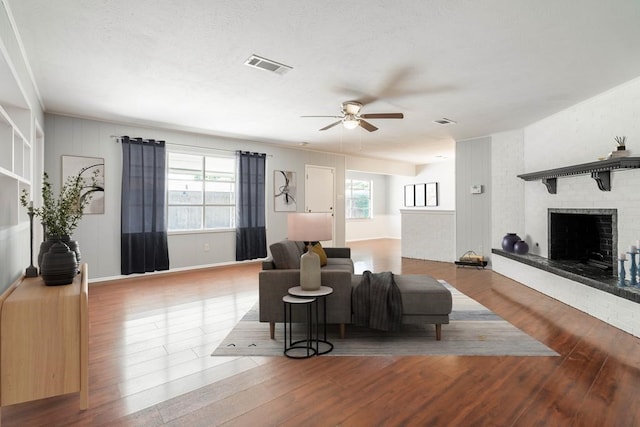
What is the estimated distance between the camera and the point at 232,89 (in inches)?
145

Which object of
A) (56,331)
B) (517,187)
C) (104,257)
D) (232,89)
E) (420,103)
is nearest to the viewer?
(56,331)

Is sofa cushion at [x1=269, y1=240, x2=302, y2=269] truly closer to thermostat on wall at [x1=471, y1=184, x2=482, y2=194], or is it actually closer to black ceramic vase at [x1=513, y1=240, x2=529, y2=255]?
black ceramic vase at [x1=513, y1=240, x2=529, y2=255]

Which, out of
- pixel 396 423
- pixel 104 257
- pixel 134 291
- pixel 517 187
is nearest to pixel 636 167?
pixel 517 187

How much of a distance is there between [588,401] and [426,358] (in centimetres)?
97

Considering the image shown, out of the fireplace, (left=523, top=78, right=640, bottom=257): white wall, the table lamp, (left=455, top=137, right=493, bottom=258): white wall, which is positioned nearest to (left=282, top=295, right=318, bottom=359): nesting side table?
the table lamp

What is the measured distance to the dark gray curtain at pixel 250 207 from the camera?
624 cm

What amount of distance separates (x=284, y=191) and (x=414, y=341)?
4708 mm

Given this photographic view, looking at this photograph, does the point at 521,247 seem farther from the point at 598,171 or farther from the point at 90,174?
the point at 90,174

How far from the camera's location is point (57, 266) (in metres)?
2.05

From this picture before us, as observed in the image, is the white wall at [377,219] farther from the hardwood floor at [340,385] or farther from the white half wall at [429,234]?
the hardwood floor at [340,385]

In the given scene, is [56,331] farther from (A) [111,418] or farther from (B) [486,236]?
(B) [486,236]

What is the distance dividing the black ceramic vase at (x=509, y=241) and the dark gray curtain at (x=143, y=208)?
562cm

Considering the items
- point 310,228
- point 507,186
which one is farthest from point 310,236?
point 507,186

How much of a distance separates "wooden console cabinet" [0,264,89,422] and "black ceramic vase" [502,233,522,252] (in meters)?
5.51
